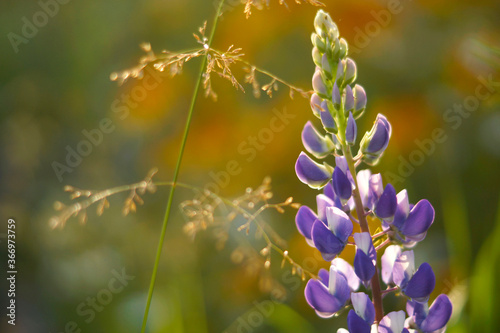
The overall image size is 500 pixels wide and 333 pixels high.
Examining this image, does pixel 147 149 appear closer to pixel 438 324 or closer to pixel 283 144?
pixel 283 144

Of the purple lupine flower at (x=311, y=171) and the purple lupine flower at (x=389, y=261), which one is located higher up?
the purple lupine flower at (x=311, y=171)

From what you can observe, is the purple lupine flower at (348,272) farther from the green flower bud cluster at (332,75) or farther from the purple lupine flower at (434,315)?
the green flower bud cluster at (332,75)
